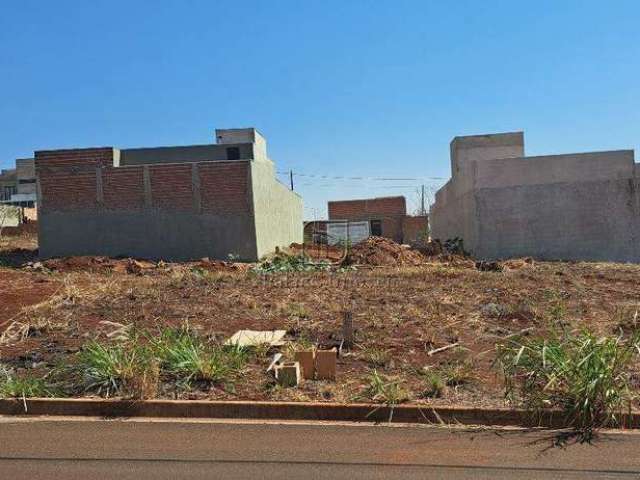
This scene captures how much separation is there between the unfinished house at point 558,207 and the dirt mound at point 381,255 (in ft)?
10.8

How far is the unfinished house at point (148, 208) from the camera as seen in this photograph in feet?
81.8

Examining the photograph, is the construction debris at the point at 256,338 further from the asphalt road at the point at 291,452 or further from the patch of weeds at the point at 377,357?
the asphalt road at the point at 291,452

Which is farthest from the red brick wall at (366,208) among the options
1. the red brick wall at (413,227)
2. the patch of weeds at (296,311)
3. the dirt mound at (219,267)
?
the patch of weeds at (296,311)

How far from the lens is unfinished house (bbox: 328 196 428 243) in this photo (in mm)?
51000

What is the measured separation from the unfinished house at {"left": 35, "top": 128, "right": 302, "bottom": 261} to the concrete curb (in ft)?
59.5

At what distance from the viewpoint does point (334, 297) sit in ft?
42.6

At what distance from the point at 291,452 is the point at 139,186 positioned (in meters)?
21.8

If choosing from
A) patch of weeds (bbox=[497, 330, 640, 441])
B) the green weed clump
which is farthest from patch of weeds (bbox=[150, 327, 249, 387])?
patch of weeds (bbox=[497, 330, 640, 441])

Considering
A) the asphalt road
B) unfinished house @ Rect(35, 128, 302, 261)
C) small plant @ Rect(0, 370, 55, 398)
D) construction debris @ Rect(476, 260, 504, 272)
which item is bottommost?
the asphalt road

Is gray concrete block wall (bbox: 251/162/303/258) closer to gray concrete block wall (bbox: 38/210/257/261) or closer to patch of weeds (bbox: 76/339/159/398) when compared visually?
gray concrete block wall (bbox: 38/210/257/261)

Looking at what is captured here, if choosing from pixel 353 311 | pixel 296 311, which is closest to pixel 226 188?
pixel 296 311

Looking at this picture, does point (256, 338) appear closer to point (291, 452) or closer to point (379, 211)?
point (291, 452)

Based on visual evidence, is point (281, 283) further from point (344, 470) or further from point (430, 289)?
point (344, 470)

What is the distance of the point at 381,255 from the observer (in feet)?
72.9
